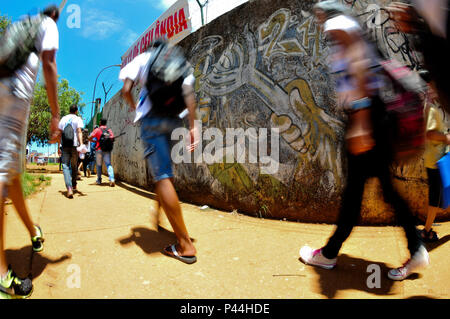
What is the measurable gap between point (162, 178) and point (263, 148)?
5.73ft

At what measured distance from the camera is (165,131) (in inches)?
87.0

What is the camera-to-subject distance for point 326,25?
180 cm

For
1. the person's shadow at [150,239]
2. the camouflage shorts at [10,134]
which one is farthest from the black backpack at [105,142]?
the camouflage shorts at [10,134]

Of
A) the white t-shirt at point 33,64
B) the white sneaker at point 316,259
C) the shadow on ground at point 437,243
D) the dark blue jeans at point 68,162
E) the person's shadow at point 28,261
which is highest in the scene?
the white t-shirt at point 33,64

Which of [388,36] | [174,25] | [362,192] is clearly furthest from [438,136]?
[174,25]

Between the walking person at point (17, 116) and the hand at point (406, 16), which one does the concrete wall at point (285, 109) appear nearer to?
the hand at point (406, 16)

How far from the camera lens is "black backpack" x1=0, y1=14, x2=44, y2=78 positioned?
1.63 m

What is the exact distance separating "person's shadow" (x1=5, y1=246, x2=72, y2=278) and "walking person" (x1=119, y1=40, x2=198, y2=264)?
0.91 meters

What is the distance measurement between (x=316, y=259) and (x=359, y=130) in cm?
109

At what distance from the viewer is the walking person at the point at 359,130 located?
5.49ft

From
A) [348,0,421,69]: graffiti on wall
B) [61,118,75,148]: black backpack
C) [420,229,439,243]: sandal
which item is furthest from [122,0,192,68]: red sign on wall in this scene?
[420,229,439,243]: sandal

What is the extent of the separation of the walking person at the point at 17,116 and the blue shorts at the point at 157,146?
0.71 m

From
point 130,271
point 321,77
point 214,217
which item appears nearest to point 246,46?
point 321,77

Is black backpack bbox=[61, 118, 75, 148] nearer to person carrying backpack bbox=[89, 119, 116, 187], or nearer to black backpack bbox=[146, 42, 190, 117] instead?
person carrying backpack bbox=[89, 119, 116, 187]
